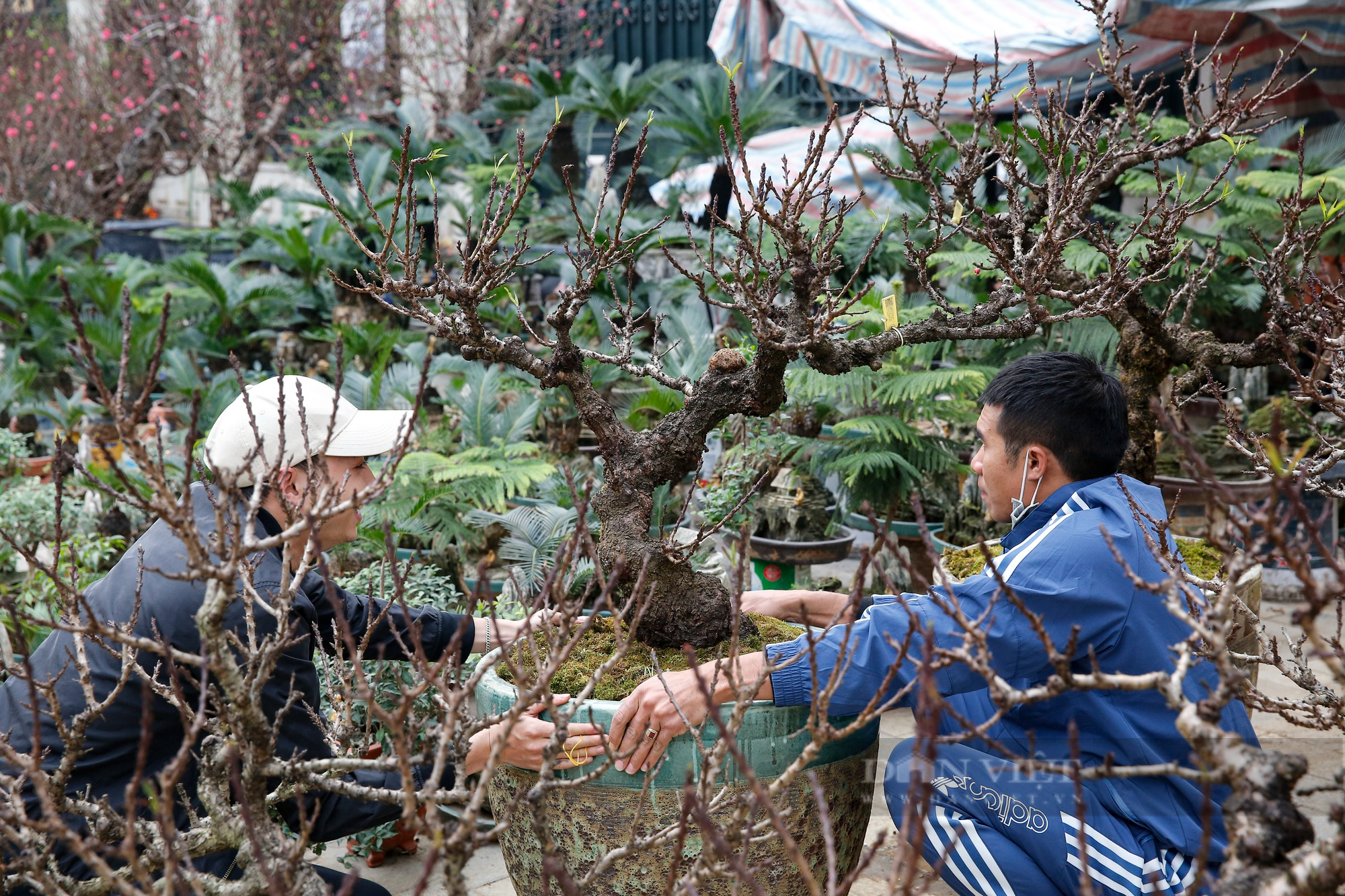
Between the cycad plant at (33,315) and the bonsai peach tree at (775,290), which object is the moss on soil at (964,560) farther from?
the cycad plant at (33,315)

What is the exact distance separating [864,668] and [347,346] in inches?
212

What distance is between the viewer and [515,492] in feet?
16.0

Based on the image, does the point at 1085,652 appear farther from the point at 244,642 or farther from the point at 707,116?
the point at 707,116

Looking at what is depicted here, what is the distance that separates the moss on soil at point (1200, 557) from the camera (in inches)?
134

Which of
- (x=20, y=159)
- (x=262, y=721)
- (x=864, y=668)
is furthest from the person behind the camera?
(x=20, y=159)

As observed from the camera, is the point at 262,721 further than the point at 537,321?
No

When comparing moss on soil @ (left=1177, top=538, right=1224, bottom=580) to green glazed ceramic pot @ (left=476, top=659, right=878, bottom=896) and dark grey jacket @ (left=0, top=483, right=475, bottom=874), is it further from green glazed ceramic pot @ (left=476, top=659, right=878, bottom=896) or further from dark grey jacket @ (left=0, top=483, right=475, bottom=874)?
dark grey jacket @ (left=0, top=483, right=475, bottom=874)

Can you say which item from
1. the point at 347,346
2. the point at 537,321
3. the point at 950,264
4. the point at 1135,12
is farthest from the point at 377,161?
the point at 1135,12

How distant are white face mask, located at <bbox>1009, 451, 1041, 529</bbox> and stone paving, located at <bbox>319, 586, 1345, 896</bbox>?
2.68ft

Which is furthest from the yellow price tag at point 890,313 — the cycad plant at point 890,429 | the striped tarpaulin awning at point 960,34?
the striped tarpaulin awning at point 960,34

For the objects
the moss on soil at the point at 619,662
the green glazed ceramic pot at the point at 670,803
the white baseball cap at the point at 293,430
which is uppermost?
the white baseball cap at the point at 293,430

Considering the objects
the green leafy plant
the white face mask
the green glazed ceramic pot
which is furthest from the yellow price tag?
the green leafy plant

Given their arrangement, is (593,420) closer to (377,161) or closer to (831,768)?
(831,768)

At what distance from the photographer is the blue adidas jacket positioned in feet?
6.73
